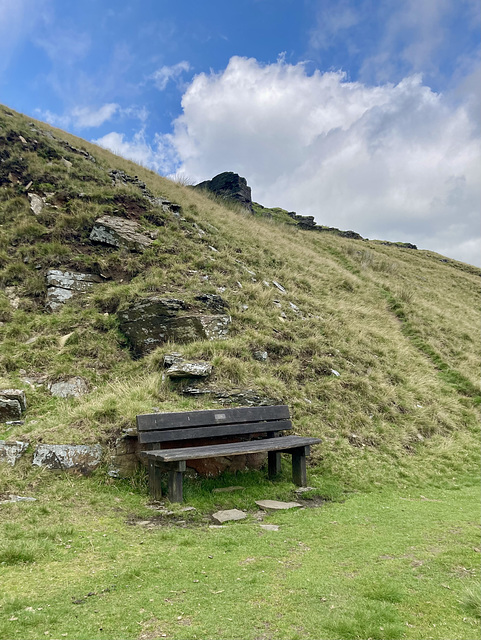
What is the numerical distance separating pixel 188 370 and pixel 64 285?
6.16m

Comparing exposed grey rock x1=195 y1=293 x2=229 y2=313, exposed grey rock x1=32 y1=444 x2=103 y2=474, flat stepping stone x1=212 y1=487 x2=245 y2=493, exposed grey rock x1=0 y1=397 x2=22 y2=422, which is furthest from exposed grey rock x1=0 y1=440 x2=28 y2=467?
exposed grey rock x1=195 y1=293 x2=229 y2=313

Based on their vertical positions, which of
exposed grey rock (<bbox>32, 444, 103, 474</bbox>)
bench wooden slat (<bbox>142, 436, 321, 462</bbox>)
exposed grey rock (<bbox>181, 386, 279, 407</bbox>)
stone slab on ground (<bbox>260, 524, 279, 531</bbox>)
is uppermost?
exposed grey rock (<bbox>181, 386, 279, 407</bbox>)

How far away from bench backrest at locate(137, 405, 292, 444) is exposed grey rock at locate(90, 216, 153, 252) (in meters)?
9.05

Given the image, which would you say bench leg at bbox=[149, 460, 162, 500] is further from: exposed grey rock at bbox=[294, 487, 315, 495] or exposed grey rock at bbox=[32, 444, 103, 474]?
exposed grey rock at bbox=[294, 487, 315, 495]

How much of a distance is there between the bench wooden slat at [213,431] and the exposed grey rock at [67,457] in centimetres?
100

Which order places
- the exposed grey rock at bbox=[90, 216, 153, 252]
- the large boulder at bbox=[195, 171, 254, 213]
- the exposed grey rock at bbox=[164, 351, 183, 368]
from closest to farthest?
1. the exposed grey rock at bbox=[164, 351, 183, 368]
2. the exposed grey rock at bbox=[90, 216, 153, 252]
3. the large boulder at bbox=[195, 171, 254, 213]

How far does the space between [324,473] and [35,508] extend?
521 centimetres

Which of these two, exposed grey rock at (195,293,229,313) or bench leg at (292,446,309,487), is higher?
exposed grey rock at (195,293,229,313)

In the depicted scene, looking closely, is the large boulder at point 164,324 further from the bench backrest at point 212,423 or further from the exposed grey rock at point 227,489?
the exposed grey rock at point 227,489

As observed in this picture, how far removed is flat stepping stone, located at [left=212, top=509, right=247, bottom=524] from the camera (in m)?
5.91

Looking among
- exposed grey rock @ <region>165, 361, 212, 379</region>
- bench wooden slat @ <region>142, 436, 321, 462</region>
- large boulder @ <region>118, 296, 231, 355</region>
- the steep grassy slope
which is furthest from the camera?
large boulder @ <region>118, 296, 231, 355</region>

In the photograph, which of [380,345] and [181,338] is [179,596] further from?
[380,345]

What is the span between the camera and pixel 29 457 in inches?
268

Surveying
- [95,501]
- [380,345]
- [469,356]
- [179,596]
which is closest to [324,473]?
[95,501]
